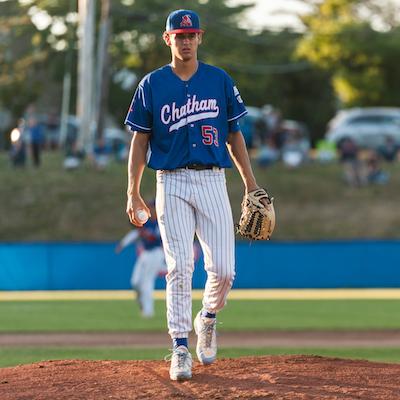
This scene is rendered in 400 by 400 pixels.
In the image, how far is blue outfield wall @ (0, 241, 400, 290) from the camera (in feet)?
64.0

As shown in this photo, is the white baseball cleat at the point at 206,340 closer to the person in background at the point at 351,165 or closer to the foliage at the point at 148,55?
the person in background at the point at 351,165

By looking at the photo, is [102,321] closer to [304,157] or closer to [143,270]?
[143,270]

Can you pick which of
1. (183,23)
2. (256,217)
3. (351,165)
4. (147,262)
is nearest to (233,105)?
(183,23)

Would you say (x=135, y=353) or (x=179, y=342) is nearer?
(x=179, y=342)

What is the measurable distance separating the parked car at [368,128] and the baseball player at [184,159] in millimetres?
23474

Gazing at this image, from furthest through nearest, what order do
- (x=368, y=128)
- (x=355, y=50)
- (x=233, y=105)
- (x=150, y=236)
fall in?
(x=355, y=50)
(x=368, y=128)
(x=150, y=236)
(x=233, y=105)

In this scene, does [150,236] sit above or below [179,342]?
above

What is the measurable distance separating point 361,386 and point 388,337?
5372 mm

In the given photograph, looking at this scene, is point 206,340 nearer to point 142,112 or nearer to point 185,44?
point 142,112

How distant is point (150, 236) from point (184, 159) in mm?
7471

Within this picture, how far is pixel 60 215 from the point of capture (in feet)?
88.6

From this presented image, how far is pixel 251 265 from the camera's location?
780 inches

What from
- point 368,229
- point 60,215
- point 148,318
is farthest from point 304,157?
point 148,318

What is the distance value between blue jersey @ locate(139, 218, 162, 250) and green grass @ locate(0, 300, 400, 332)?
3.03 feet
